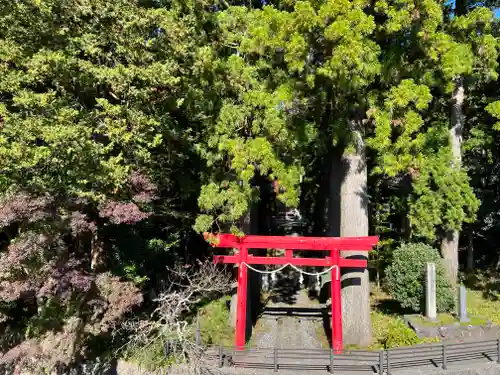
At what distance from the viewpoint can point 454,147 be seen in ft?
39.3

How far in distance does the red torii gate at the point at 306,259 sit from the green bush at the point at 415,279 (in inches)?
72.5

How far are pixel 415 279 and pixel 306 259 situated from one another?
10.6ft

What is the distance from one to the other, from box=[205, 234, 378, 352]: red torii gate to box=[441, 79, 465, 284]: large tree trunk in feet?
16.5

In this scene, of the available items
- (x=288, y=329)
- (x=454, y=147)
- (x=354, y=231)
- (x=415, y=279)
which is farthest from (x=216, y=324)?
(x=454, y=147)

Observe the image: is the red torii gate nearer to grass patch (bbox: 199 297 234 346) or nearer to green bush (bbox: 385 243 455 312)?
grass patch (bbox: 199 297 234 346)

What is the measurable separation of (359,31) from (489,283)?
11848mm

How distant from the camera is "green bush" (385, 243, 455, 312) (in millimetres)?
9883

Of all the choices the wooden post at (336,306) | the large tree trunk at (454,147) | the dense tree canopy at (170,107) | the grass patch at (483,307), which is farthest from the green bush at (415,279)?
the wooden post at (336,306)

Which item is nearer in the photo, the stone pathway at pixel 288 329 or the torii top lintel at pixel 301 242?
the torii top lintel at pixel 301 242

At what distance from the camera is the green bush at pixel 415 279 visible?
988cm

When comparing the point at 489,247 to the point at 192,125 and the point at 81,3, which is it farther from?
the point at 81,3

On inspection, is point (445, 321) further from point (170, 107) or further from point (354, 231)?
point (170, 107)

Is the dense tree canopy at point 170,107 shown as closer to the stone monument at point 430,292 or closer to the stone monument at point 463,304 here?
the stone monument at point 430,292

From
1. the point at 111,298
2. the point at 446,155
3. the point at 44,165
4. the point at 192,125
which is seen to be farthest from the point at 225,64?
the point at 446,155
